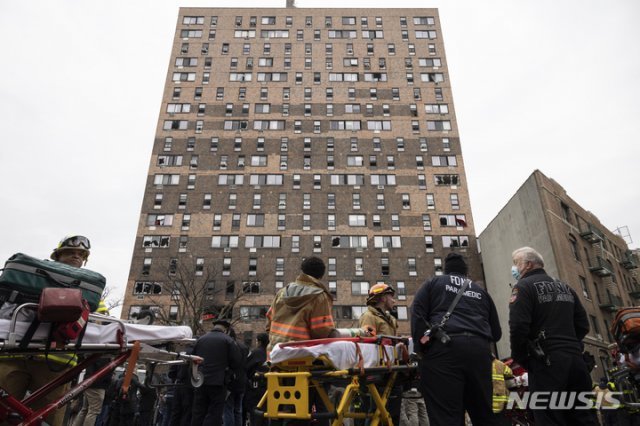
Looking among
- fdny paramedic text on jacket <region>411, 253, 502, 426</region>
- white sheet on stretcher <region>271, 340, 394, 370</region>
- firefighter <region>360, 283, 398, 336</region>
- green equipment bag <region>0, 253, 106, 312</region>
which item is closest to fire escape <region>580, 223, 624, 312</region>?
firefighter <region>360, 283, 398, 336</region>

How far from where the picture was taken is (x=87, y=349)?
12.2 ft

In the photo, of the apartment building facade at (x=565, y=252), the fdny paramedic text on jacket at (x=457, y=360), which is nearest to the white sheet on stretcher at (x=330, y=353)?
the fdny paramedic text on jacket at (x=457, y=360)

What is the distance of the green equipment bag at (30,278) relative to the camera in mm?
3529

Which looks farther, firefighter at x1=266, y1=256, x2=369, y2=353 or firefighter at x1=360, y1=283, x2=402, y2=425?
firefighter at x1=360, y1=283, x2=402, y2=425

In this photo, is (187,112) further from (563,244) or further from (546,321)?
(546,321)

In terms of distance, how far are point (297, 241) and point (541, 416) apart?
132ft

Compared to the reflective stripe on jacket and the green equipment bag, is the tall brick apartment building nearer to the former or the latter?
the reflective stripe on jacket

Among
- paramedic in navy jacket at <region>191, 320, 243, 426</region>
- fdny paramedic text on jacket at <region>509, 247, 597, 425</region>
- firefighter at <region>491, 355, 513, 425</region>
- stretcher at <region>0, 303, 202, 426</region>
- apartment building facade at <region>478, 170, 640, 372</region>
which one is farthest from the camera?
apartment building facade at <region>478, 170, 640, 372</region>

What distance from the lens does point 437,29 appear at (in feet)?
186

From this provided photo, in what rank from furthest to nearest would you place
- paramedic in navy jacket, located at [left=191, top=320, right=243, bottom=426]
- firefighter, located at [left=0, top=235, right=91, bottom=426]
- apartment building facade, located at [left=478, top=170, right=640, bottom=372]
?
apartment building facade, located at [left=478, top=170, right=640, bottom=372], paramedic in navy jacket, located at [left=191, top=320, right=243, bottom=426], firefighter, located at [left=0, top=235, right=91, bottom=426]

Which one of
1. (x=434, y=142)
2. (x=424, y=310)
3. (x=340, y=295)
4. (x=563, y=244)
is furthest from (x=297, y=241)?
(x=424, y=310)

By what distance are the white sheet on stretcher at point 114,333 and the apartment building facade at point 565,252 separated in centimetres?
3231

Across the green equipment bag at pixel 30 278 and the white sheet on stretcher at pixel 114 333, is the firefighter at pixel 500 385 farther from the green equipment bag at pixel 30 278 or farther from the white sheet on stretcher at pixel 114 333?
the green equipment bag at pixel 30 278

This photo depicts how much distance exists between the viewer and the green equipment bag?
3529mm
